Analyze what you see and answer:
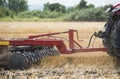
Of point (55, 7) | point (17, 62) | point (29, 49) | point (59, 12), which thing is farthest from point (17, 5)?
point (17, 62)

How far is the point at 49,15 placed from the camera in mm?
55219

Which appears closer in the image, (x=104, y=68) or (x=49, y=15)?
(x=104, y=68)

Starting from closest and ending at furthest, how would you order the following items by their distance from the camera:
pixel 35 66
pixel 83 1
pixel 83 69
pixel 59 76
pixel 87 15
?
pixel 59 76, pixel 83 69, pixel 35 66, pixel 87 15, pixel 83 1

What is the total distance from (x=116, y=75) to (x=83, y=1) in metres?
46.8

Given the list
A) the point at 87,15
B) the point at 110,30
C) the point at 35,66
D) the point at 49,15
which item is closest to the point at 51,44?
the point at 35,66

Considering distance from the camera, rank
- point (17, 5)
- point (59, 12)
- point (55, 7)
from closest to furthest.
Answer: point (59, 12) < point (55, 7) < point (17, 5)

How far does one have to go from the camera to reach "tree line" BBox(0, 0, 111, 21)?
46156 millimetres

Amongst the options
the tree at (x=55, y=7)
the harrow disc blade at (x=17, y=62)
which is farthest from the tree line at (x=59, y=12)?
the harrow disc blade at (x=17, y=62)

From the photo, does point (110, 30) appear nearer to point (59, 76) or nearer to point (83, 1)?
point (59, 76)

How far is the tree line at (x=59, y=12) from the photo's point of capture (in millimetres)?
46156

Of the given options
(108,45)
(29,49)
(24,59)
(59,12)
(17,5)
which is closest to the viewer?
(24,59)

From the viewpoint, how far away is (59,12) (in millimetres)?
57688

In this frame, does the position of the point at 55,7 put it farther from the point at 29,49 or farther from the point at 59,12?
the point at 29,49

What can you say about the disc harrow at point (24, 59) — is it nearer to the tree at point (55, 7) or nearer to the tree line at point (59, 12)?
the tree line at point (59, 12)
